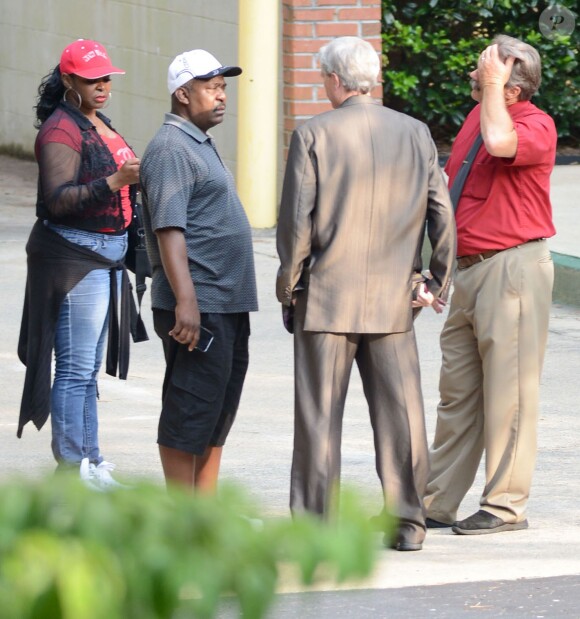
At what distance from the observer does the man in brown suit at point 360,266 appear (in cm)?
464

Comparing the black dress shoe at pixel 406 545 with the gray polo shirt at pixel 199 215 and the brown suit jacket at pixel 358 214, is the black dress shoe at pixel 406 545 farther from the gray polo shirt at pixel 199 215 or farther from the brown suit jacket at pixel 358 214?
the gray polo shirt at pixel 199 215

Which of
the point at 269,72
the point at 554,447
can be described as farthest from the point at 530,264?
the point at 269,72

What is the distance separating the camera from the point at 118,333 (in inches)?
225

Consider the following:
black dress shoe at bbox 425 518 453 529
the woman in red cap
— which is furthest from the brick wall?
black dress shoe at bbox 425 518 453 529

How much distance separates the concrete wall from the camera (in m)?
13.0

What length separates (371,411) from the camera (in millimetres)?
4891

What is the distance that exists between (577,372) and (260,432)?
2.14 m

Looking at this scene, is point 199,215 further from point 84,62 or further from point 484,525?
point 484,525

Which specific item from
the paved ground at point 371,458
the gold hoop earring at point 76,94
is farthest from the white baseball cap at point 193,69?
the paved ground at point 371,458

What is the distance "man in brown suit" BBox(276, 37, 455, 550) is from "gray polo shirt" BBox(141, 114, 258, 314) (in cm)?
21

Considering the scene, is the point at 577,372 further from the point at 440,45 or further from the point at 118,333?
the point at 440,45

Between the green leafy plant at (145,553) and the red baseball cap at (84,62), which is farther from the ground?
the red baseball cap at (84,62)

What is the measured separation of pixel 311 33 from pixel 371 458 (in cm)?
620

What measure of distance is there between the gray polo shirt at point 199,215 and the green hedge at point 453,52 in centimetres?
849
